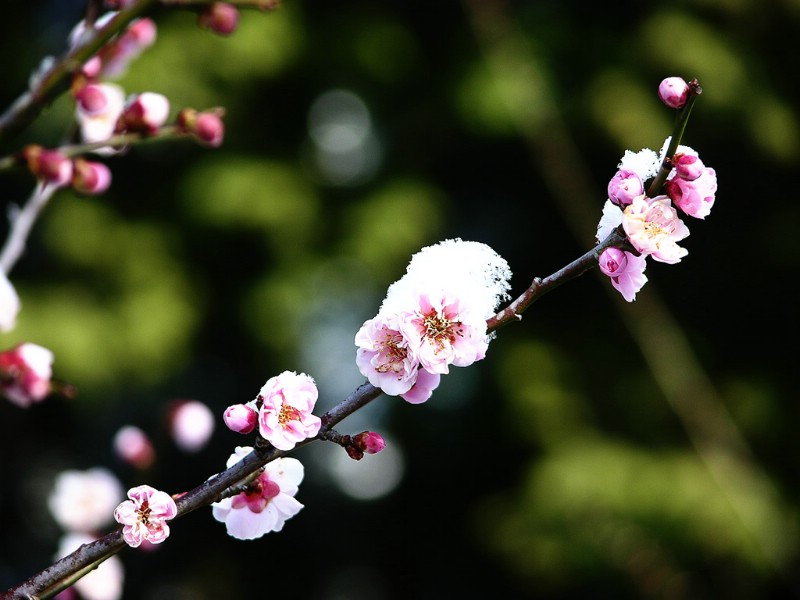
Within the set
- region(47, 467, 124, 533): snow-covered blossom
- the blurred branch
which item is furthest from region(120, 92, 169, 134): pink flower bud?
the blurred branch

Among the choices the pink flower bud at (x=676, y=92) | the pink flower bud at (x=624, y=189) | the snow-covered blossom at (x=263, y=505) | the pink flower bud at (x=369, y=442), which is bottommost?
the snow-covered blossom at (x=263, y=505)

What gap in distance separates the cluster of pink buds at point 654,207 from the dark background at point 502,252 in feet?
6.70

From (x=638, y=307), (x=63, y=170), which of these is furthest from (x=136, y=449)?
(x=638, y=307)

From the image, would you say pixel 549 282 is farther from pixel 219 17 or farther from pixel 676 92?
pixel 219 17

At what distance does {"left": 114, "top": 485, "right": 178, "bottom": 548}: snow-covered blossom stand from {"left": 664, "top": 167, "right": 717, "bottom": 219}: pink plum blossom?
1.24ft

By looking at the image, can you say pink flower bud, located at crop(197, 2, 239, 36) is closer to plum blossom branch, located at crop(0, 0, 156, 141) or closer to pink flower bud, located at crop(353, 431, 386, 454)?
plum blossom branch, located at crop(0, 0, 156, 141)

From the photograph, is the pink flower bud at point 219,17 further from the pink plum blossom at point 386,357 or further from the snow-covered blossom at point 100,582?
the snow-covered blossom at point 100,582

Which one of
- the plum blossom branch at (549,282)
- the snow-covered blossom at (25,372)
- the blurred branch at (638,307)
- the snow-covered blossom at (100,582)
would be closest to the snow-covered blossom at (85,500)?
the snow-covered blossom at (100,582)

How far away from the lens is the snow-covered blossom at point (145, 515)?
550 mm

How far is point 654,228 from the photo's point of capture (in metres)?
0.57

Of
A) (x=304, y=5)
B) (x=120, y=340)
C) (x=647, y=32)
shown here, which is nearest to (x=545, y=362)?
(x=647, y=32)

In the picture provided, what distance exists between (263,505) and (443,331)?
7.7 inches

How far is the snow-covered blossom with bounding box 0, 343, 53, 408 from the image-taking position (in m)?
0.83

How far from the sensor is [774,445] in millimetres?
3354
